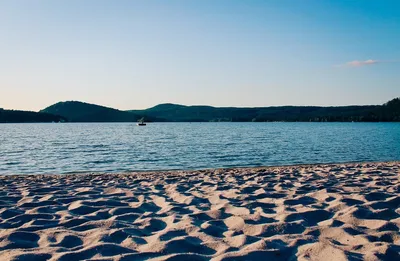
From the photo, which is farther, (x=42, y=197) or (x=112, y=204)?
(x=42, y=197)

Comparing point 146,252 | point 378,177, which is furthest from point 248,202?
point 378,177

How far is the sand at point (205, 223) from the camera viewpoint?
4793 millimetres

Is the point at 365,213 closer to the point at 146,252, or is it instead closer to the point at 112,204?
the point at 146,252

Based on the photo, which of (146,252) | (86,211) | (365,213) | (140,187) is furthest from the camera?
(140,187)

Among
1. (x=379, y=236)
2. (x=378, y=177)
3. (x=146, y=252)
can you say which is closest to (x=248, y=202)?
(x=379, y=236)

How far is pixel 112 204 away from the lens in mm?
8148

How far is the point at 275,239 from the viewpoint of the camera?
5336mm

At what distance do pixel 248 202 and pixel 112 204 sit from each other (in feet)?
10.3

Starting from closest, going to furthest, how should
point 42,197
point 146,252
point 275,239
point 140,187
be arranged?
point 146,252 < point 275,239 < point 42,197 < point 140,187

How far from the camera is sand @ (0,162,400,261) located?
479 cm

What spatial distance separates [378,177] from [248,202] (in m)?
6.17

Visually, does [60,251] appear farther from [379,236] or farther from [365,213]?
[365,213]

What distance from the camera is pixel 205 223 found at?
6.27 metres

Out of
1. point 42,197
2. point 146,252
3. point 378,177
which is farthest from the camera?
point 378,177
